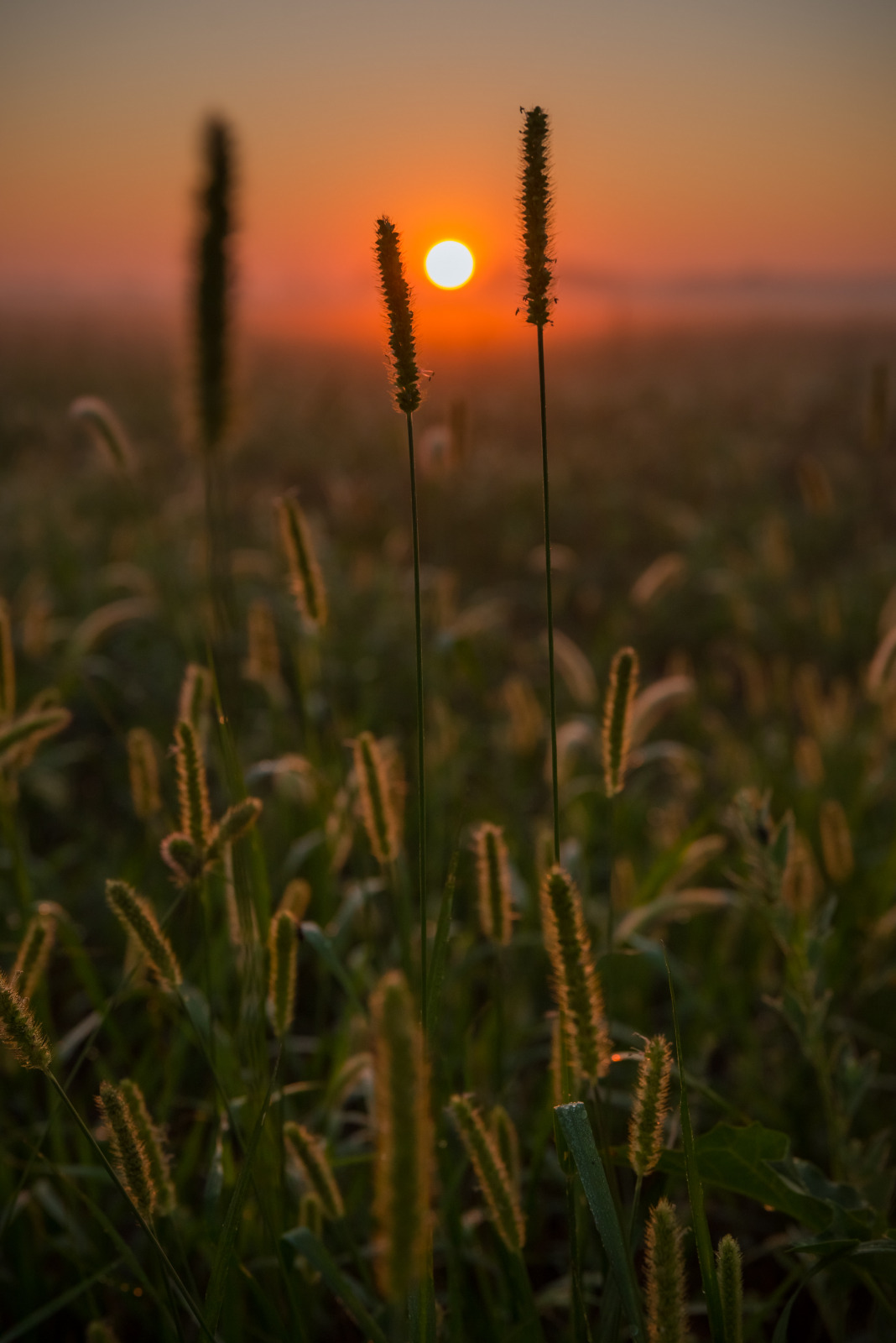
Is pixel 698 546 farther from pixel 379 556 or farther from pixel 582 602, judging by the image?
pixel 379 556

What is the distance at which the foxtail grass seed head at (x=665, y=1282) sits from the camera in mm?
890

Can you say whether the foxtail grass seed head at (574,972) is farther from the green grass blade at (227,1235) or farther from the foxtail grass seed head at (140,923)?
the foxtail grass seed head at (140,923)

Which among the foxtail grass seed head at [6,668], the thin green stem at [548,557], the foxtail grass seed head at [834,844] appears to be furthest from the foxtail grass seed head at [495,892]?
the foxtail grass seed head at [834,844]

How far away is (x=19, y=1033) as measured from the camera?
3.16 ft

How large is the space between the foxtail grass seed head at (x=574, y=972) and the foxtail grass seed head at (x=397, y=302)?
505 millimetres

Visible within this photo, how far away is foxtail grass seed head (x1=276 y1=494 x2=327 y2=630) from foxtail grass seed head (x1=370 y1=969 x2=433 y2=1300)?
1.04 metres

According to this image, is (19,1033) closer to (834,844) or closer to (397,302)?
(397,302)

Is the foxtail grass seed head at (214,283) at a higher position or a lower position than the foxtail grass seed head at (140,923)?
higher

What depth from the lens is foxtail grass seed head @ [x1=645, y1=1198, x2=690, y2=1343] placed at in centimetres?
89

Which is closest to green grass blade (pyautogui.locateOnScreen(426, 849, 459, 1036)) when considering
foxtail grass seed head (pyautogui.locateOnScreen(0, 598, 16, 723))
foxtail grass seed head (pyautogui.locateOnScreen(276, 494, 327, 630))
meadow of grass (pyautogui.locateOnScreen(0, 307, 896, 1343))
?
meadow of grass (pyautogui.locateOnScreen(0, 307, 896, 1343))

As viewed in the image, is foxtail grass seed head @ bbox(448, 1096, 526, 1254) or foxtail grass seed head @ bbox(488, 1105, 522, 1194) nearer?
foxtail grass seed head @ bbox(448, 1096, 526, 1254)

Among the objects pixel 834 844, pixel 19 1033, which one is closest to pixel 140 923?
pixel 19 1033

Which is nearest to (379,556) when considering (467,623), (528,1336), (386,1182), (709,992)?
(467,623)

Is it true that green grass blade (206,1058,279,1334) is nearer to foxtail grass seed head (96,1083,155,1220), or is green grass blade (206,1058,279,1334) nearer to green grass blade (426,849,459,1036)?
foxtail grass seed head (96,1083,155,1220)
